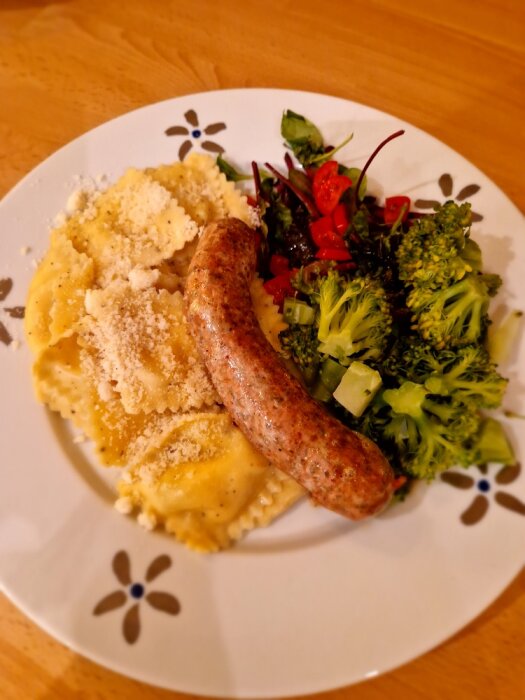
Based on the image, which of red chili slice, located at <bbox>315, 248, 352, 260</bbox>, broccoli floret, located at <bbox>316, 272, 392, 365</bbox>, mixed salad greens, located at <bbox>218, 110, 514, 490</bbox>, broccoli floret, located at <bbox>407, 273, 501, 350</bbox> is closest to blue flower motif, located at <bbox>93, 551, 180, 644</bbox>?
mixed salad greens, located at <bbox>218, 110, 514, 490</bbox>

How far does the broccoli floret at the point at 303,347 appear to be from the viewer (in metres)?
3.07

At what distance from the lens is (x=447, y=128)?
160 inches

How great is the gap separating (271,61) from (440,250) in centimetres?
248

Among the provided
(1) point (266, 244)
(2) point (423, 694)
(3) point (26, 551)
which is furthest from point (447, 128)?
(3) point (26, 551)

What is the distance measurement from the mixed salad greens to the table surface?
1111 millimetres

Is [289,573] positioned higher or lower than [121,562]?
higher

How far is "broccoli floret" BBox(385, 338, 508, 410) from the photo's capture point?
109 inches

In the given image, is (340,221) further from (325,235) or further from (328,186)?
(328,186)

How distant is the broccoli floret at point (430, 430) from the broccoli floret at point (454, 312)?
1.07ft

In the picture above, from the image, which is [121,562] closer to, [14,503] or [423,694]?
[14,503]

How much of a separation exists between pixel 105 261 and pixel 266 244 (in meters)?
1.02

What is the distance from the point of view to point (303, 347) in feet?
10.1

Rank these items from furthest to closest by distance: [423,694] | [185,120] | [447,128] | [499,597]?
[447,128]
[185,120]
[499,597]
[423,694]

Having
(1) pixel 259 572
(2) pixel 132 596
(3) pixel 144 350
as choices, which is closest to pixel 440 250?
(3) pixel 144 350
